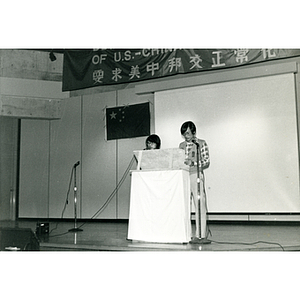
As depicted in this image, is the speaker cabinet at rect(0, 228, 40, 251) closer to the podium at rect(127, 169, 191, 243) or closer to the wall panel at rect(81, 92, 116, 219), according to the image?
the podium at rect(127, 169, 191, 243)

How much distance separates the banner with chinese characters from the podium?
8.85 ft

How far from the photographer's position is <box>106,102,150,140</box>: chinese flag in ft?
24.3

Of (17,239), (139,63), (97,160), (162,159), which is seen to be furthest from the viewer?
(97,160)

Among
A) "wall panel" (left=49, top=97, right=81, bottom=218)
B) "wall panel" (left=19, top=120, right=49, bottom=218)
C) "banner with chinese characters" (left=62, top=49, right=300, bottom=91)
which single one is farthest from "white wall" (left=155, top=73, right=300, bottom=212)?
"wall panel" (left=19, top=120, right=49, bottom=218)

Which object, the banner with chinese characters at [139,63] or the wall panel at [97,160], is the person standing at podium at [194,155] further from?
the wall panel at [97,160]

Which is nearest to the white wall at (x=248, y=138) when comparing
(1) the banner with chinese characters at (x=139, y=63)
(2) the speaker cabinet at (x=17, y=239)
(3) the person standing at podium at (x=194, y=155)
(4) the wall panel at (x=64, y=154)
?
(1) the banner with chinese characters at (x=139, y=63)

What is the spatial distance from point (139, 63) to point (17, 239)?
13.1 ft

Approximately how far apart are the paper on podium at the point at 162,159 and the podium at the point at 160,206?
0.30 feet

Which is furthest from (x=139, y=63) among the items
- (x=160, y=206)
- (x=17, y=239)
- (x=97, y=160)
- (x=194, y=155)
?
(x=17, y=239)

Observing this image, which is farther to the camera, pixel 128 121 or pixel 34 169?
pixel 34 169

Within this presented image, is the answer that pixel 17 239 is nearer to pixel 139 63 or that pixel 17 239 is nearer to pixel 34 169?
pixel 139 63

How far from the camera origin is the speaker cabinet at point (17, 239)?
2986 millimetres

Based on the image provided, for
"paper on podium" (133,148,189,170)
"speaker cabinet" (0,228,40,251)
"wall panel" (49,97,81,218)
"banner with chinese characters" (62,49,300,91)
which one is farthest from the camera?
"wall panel" (49,97,81,218)

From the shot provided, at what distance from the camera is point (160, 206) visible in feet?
12.3
